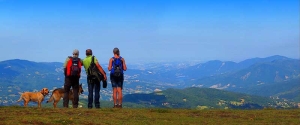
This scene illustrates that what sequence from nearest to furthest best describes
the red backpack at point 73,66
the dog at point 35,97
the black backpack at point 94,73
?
the red backpack at point 73,66 → the black backpack at point 94,73 → the dog at point 35,97

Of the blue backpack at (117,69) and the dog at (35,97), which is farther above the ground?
the blue backpack at (117,69)

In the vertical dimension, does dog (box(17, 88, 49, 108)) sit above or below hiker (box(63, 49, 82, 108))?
below

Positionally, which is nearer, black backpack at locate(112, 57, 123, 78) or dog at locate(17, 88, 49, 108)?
black backpack at locate(112, 57, 123, 78)

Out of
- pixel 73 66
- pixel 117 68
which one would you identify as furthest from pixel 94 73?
pixel 117 68

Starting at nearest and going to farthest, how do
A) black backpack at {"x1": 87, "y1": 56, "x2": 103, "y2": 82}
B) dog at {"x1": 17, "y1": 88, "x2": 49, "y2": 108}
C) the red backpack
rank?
1. the red backpack
2. black backpack at {"x1": 87, "y1": 56, "x2": 103, "y2": 82}
3. dog at {"x1": 17, "y1": 88, "x2": 49, "y2": 108}

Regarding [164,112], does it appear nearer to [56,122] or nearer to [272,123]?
[272,123]

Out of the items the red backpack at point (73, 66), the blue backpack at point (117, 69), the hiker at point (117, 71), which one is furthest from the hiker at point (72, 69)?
the blue backpack at point (117, 69)

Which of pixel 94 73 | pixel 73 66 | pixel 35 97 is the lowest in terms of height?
pixel 35 97

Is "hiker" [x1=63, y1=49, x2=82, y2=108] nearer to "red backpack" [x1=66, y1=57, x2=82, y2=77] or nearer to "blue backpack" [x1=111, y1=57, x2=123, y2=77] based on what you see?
"red backpack" [x1=66, y1=57, x2=82, y2=77]

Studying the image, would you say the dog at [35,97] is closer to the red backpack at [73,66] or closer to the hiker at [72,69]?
the hiker at [72,69]

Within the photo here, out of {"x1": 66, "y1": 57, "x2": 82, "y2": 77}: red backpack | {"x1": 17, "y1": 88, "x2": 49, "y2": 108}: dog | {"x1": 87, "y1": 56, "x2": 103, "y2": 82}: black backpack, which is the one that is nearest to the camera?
{"x1": 66, "y1": 57, "x2": 82, "y2": 77}: red backpack

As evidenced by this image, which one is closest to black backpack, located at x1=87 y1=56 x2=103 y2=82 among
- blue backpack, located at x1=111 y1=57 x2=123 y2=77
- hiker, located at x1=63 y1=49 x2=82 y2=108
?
hiker, located at x1=63 y1=49 x2=82 y2=108

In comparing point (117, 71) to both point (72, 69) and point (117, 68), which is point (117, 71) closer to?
point (117, 68)

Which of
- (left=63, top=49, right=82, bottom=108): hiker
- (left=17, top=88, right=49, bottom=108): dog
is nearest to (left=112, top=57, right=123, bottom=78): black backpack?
(left=63, top=49, right=82, bottom=108): hiker
